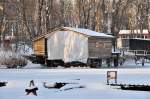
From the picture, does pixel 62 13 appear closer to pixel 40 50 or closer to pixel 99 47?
pixel 40 50

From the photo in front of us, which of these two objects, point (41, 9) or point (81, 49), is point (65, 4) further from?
point (81, 49)

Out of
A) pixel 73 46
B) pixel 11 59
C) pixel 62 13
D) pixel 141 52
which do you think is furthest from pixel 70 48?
pixel 62 13

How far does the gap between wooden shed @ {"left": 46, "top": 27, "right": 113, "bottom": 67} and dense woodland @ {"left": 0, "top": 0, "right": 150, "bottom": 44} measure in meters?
10.6

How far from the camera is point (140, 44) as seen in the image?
195ft

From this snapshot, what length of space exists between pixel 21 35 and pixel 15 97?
64.7m

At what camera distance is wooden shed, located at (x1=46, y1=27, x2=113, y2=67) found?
41.7 meters

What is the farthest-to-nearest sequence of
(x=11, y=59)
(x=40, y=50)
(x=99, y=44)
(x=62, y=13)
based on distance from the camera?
(x=62, y=13) → (x=40, y=50) → (x=99, y=44) → (x=11, y=59)

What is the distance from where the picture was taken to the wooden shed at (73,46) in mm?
41719

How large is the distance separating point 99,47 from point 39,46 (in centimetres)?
587

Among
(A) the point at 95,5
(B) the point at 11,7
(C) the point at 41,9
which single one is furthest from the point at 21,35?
(C) the point at 41,9

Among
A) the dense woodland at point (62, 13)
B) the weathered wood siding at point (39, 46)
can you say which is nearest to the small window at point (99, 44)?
the weathered wood siding at point (39, 46)

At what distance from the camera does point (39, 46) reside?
146ft

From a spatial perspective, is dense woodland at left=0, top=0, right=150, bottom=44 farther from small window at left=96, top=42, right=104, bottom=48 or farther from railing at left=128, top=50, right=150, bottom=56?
small window at left=96, top=42, right=104, bottom=48

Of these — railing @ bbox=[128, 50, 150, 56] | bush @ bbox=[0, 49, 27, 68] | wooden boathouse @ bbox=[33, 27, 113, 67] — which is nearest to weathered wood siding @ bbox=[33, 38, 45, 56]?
wooden boathouse @ bbox=[33, 27, 113, 67]
